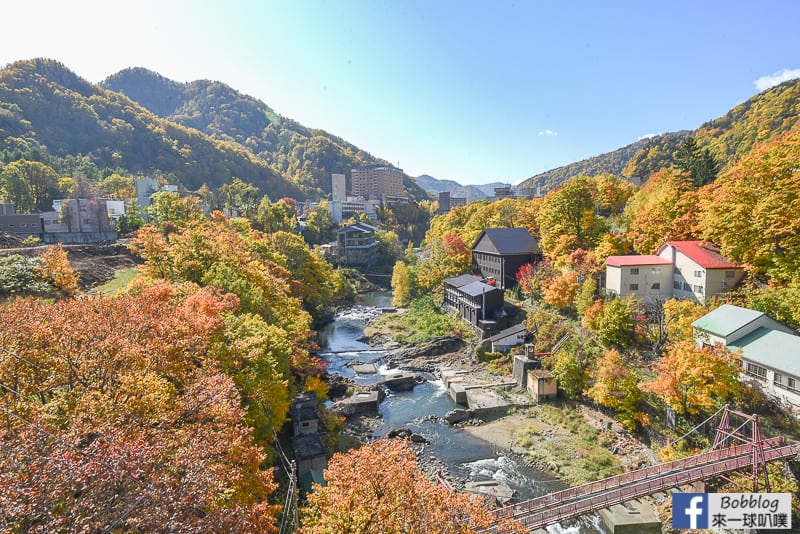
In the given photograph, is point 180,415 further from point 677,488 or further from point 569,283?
point 569,283

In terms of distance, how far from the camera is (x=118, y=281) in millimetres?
27109

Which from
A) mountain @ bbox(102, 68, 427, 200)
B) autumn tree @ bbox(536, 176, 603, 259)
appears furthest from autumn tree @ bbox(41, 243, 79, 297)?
mountain @ bbox(102, 68, 427, 200)

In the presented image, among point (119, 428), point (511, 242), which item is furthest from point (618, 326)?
point (119, 428)

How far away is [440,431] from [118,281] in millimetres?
24363

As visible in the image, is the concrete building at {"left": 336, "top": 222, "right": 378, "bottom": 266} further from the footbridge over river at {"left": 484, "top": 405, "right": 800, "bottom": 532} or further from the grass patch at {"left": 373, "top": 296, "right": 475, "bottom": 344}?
the footbridge over river at {"left": 484, "top": 405, "right": 800, "bottom": 532}

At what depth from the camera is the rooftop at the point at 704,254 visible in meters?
20.8

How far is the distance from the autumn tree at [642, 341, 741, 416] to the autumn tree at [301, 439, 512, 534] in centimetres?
1194

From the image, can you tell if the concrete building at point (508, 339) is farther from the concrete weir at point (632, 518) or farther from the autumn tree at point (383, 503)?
the autumn tree at point (383, 503)

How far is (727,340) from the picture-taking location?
16.7 m

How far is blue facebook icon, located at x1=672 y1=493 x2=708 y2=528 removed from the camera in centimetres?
1092

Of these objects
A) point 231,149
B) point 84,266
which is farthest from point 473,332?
point 231,149

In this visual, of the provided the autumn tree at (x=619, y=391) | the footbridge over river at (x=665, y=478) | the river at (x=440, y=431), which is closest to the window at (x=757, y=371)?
the footbridge over river at (x=665, y=478)

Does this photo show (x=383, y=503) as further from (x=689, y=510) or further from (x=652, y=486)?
(x=652, y=486)

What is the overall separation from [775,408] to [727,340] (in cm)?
298
